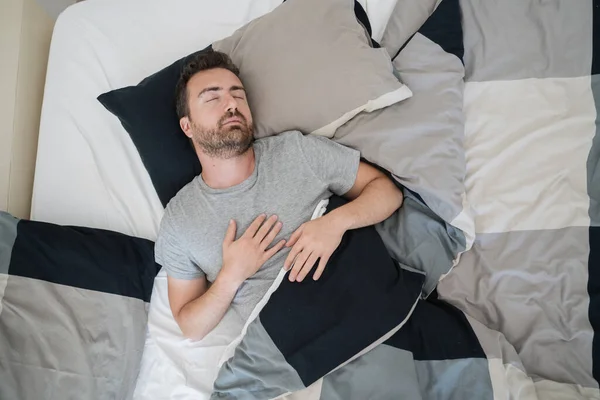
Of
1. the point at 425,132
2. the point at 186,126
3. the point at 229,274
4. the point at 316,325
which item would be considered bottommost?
the point at 316,325

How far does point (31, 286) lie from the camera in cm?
126

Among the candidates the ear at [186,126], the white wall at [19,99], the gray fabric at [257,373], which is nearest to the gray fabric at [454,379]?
the gray fabric at [257,373]

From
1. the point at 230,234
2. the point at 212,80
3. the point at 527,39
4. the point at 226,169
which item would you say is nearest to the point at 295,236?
the point at 230,234

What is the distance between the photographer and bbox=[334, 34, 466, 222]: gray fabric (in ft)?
4.19

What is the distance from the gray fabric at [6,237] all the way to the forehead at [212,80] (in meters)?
0.59

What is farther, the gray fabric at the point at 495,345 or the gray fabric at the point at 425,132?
the gray fabric at the point at 425,132

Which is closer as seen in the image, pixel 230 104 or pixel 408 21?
pixel 230 104

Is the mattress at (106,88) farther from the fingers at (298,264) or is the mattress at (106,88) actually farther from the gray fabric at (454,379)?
the gray fabric at (454,379)

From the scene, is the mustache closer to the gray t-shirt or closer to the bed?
the gray t-shirt

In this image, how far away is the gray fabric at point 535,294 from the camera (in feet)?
3.84

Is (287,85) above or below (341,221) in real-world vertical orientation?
above

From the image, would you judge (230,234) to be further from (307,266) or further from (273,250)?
(307,266)

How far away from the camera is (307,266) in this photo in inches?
47.9

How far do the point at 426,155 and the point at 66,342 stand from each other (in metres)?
1.02
